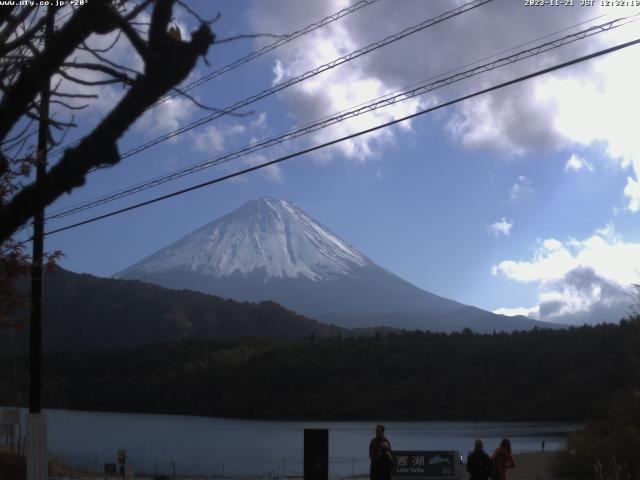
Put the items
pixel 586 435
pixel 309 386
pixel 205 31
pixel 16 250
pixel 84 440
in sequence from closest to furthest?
pixel 205 31
pixel 16 250
pixel 586 435
pixel 84 440
pixel 309 386

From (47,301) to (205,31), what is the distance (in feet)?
482

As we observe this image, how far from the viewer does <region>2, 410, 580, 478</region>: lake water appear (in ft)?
140

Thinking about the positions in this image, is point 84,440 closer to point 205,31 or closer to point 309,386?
point 309,386

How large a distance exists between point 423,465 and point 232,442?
4398 centimetres

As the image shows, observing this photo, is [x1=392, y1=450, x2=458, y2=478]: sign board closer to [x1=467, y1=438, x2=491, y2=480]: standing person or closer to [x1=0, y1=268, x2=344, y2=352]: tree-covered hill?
[x1=467, y1=438, x2=491, y2=480]: standing person

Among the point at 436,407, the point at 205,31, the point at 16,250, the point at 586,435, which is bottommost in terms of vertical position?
the point at 436,407

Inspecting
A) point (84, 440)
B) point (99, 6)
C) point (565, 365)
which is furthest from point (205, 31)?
point (565, 365)

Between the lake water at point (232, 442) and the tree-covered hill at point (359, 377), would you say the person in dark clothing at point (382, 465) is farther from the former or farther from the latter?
the tree-covered hill at point (359, 377)

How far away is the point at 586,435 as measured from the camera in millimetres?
28750

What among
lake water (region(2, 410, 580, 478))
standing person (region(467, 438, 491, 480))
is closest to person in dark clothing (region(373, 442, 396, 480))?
standing person (region(467, 438, 491, 480))

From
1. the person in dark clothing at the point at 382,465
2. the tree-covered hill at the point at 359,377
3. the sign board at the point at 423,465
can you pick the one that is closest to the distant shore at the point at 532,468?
the sign board at the point at 423,465

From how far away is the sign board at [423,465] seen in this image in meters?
20.1

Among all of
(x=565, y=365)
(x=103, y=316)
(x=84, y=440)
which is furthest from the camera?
(x=103, y=316)

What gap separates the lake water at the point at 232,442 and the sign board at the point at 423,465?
1521cm
